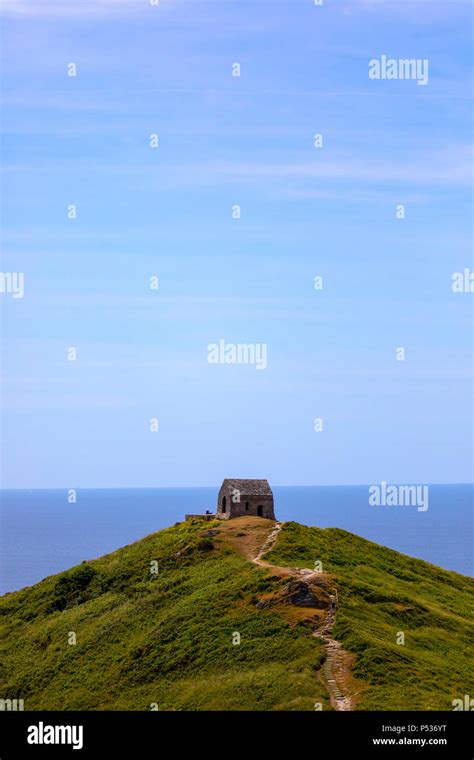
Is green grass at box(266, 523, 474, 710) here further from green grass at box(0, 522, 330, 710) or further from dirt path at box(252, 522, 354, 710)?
green grass at box(0, 522, 330, 710)

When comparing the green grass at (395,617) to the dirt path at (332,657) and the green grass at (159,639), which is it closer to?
the dirt path at (332,657)

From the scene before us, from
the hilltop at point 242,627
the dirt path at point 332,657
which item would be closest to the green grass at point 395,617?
the hilltop at point 242,627

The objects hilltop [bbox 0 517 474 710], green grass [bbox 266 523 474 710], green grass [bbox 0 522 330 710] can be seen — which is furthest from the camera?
green grass [bbox 0 522 330 710]

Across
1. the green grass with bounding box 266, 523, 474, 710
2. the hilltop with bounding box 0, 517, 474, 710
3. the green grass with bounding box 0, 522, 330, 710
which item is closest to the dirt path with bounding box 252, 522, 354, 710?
the hilltop with bounding box 0, 517, 474, 710

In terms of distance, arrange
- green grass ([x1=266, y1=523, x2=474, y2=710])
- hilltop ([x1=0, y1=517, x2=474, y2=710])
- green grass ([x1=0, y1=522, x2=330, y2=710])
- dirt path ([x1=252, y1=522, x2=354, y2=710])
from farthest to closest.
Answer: green grass ([x1=0, y1=522, x2=330, y2=710]) → hilltop ([x1=0, y1=517, x2=474, y2=710]) → green grass ([x1=266, y1=523, x2=474, y2=710]) → dirt path ([x1=252, y1=522, x2=354, y2=710])
